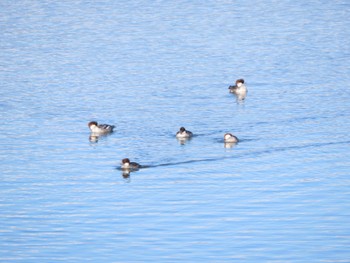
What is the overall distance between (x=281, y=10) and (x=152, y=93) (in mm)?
28027

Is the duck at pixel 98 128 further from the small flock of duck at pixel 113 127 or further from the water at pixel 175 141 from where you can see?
the water at pixel 175 141

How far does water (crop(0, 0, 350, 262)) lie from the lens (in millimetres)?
28781

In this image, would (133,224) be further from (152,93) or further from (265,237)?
(152,93)

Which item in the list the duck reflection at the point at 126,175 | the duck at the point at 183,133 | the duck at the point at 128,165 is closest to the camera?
the duck reflection at the point at 126,175

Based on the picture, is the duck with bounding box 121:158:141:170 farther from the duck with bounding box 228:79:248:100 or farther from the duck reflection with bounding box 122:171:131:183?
the duck with bounding box 228:79:248:100

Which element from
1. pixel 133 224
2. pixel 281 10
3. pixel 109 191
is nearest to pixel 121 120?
pixel 109 191

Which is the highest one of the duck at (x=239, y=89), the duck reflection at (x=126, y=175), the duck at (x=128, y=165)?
the duck at (x=239, y=89)

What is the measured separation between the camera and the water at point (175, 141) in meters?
28.8

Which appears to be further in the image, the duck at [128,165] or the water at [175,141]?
the duck at [128,165]

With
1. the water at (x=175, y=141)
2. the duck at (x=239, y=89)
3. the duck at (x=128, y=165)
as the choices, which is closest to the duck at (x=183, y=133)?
the water at (x=175, y=141)

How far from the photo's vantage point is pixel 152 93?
154 feet

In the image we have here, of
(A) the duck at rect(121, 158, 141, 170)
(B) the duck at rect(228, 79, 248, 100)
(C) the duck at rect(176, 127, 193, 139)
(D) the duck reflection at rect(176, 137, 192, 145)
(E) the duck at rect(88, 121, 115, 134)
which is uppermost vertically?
(B) the duck at rect(228, 79, 248, 100)

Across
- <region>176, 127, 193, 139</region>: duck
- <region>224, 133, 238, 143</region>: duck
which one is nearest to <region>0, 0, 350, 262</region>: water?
<region>176, 127, 193, 139</region>: duck

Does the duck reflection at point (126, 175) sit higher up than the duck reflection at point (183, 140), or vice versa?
the duck reflection at point (183, 140)
